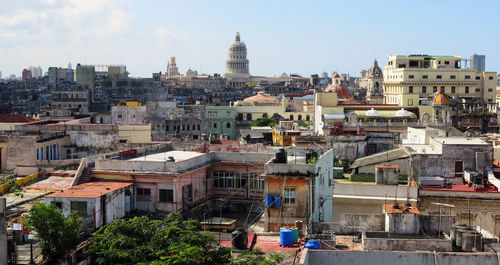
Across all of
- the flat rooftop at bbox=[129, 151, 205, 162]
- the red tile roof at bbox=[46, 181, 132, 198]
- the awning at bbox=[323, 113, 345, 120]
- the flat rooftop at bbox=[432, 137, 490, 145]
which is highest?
the awning at bbox=[323, 113, 345, 120]

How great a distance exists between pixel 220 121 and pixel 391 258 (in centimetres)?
6878

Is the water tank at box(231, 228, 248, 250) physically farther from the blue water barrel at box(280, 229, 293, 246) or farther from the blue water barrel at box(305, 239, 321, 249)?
the blue water barrel at box(305, 239, 321, 249)

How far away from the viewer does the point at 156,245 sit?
62.2 feet

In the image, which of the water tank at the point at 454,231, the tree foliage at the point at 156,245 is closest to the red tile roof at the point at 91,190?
the tree foliage at the point at 156,245

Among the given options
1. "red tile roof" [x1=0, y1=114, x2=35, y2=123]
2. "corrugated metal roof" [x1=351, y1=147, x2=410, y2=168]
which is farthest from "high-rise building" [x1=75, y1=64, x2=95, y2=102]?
"corrugated metal roof" [x1=351, y1=147, x2=410, y2=168]

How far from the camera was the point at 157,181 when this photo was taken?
26.1 m

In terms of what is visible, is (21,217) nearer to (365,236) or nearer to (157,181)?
(157,181)

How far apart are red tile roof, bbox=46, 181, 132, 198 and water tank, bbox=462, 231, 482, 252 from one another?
12337 millimetres

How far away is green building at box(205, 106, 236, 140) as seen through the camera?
8550 centimetres

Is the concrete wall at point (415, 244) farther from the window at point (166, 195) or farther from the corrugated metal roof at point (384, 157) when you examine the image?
the corrugated metal roof at point (384, 157)

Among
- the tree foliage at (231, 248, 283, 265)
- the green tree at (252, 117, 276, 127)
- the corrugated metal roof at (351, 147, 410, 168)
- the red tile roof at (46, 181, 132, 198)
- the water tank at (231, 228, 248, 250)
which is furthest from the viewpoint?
the green tree at (252, 117, 276, 127)

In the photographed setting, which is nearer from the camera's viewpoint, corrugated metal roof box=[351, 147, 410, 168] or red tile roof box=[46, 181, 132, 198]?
red tile roof box=[46, 181, 132, 198]

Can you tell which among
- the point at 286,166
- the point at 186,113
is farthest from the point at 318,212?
the point at 186,113

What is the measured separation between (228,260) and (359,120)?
34804mm
